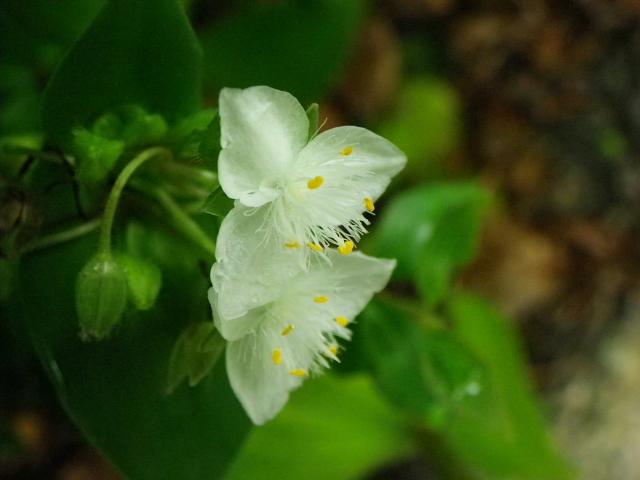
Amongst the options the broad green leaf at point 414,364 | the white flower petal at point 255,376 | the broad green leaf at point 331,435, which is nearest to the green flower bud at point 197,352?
the white flower petal at point 255,376

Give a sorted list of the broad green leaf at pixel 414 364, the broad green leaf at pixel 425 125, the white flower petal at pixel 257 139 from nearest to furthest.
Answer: the white flower petal at pixel 257 139
the broad green leaf at pixel 414 364
the broad green leaf at pixel 425 125

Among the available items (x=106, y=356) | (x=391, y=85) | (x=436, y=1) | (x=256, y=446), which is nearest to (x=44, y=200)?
(x=106, y=356)

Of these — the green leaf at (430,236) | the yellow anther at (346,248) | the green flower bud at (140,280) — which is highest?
the yellow anther at (346,248)

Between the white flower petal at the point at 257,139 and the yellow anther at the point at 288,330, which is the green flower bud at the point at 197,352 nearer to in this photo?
the yellow anther at the point at 288,330

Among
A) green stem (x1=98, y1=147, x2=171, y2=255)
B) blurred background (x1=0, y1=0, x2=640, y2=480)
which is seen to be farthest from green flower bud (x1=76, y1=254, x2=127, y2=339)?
blurred background (x1=0, y1=0, x2=640, y2=480)

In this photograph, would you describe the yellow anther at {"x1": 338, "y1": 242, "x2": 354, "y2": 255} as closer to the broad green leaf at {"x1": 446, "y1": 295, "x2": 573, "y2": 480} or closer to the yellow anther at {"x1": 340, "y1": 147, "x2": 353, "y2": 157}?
the yellow anther at {"x1": 340, "y1": 147, "x2": 353, "y2": 157}

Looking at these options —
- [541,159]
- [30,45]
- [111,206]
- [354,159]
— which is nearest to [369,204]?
[354,159]
